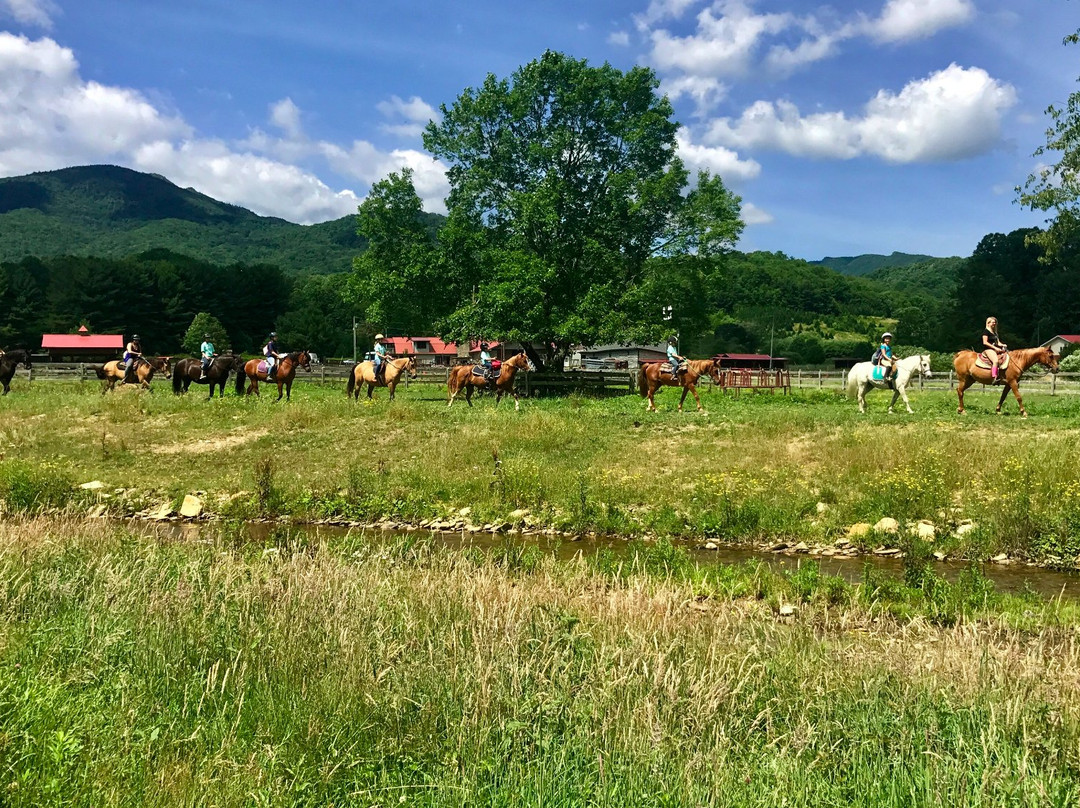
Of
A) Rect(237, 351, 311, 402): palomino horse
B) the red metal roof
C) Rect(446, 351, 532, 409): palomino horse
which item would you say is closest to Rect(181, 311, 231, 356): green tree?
the red metal roof

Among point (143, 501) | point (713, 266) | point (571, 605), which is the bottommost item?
point (143, 501)

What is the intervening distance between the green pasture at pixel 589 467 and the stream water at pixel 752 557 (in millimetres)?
474

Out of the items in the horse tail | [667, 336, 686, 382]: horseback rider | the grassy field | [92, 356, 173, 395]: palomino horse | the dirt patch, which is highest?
[667, 336, 686, 382]: horseback rider

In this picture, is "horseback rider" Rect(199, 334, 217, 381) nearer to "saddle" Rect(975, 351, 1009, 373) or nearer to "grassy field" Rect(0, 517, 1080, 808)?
"grassy field" Rect(0, 517, 1080, 808)

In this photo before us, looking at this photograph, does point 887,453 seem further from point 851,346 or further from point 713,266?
point 851,346

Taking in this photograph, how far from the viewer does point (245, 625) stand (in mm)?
6207

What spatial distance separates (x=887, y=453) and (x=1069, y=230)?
2577cm

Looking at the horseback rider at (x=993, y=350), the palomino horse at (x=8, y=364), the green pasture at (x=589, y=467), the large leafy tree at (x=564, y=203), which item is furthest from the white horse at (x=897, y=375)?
the palomino horse at (x=8, y=364)

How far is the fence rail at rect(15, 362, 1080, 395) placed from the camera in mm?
32781

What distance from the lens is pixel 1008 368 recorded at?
20547 mm

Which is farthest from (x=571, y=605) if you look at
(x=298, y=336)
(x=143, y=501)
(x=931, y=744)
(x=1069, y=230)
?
(x=298, y=336)

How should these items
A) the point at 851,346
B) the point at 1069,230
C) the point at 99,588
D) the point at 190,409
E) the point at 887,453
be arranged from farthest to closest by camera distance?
1. the point at 851,346
2. the point at 1069,230
3. the point at 190,409
4. the point at 887,453
5. the point at 99,588

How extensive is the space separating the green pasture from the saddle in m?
1.33

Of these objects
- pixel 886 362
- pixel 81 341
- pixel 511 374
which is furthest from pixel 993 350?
pixel 81 341
